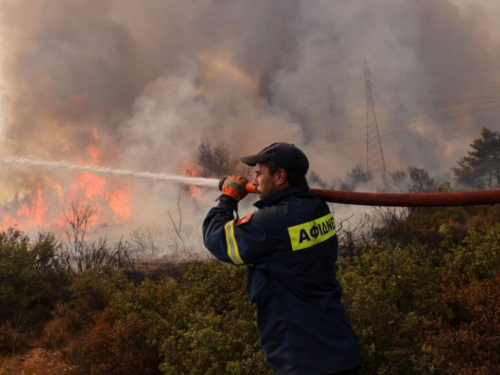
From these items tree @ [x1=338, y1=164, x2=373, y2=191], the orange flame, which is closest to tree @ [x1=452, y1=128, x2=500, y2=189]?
tree @ [x1=338, y1=164, x2=373, y2=191]

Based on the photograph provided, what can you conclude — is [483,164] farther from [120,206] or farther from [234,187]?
[234,187]

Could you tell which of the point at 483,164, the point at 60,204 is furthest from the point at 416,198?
the point at 483,164

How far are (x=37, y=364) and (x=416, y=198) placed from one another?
761 centimetres

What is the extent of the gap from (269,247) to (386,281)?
3387mm

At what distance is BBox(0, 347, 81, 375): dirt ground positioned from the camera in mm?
6898

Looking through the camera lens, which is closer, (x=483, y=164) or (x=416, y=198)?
(x=416, y=198)

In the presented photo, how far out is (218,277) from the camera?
227 inches

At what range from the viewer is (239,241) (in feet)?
6.78

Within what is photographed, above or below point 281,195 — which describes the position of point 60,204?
above

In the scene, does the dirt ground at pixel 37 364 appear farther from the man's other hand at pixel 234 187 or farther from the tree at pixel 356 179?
the tree at pixel 356 179

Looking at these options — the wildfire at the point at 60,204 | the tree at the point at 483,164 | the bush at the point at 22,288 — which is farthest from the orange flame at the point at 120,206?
the tree at the point at 483,164

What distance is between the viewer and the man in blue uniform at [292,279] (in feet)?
6.61

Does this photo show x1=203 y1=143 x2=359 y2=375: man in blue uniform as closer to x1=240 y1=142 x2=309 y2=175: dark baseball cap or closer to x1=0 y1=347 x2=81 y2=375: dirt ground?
x1=240 y1=142 x2=309 y2=175: dark baseball cap

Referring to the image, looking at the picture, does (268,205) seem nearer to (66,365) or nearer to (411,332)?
(411,332)
